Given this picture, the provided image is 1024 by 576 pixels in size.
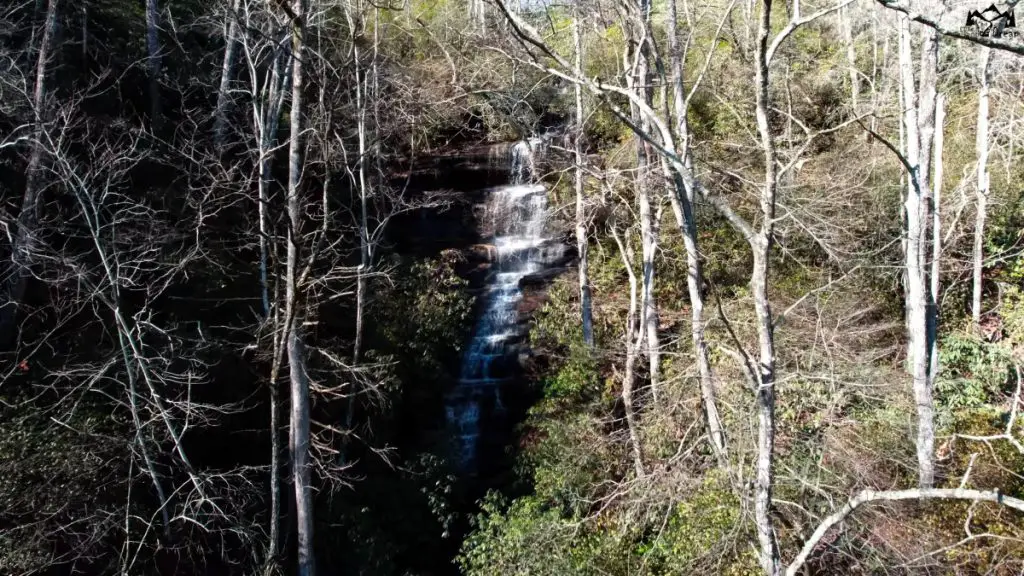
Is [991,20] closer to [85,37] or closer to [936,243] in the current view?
[936,243]

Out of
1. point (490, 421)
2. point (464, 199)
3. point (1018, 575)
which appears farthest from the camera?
point (464, 199)

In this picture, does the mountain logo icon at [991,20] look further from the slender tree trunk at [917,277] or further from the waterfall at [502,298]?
the waterfall at [502,298]

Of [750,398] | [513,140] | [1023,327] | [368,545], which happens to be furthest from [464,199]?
[1023,327]

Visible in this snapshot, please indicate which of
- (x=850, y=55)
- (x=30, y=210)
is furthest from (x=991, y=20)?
(x=850, y=55)

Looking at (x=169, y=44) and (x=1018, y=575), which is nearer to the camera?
(x=1018, y=575)

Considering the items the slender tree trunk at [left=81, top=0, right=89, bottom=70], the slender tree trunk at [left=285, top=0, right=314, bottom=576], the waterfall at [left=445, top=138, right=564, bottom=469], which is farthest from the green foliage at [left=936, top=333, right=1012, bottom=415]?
the slender tree trunk at [left=81, top=0, right=89, bottom=70]

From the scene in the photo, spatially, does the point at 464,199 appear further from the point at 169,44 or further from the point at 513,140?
the point at 169,44
